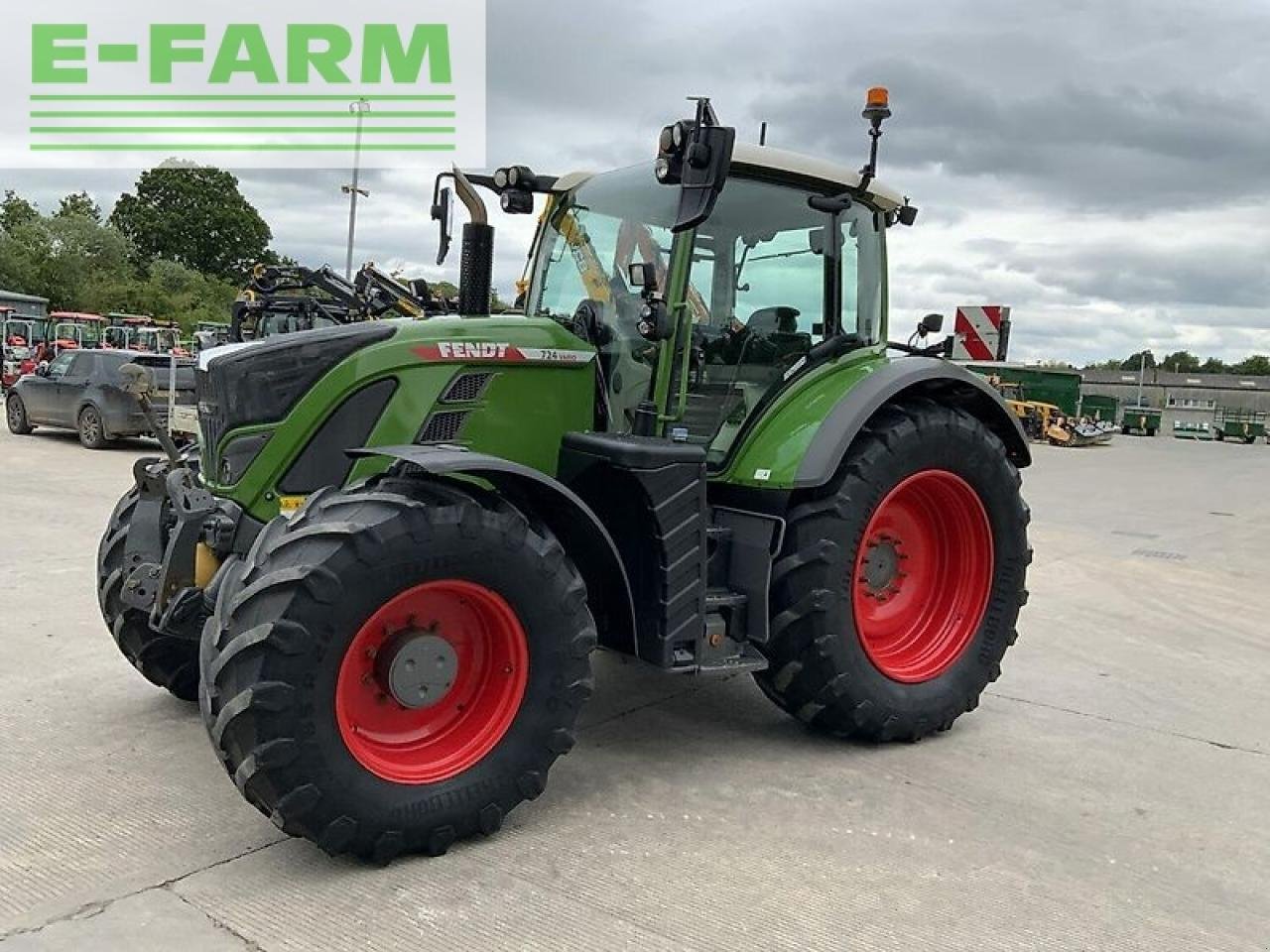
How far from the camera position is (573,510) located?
11.6 ft

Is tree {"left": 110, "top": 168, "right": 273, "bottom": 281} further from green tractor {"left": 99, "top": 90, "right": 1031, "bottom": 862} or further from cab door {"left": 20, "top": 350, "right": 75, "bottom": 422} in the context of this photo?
green tractor {"left": 99, "top": 90, "right": 1031, "bottom": 862}

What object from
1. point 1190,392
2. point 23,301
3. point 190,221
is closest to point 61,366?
point 23,301

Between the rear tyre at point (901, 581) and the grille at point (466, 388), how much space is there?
127 centimetres

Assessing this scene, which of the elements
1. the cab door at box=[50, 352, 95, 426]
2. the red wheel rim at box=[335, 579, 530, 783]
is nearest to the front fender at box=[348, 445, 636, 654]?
the red wheel rim at box=[335, 579, 530, 783]

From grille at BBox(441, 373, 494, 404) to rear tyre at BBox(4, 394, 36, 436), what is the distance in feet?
50.7

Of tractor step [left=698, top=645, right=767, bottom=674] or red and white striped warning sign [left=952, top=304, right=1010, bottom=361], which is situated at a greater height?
red and white striped warning sign [left=952, top=304, right=1010, bottom=361]

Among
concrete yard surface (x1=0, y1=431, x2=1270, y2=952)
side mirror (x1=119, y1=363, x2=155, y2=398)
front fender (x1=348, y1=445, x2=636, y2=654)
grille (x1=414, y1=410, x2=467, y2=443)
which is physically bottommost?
concrete yard surface (x1=0, y1=431, x2=1270, y2=952)

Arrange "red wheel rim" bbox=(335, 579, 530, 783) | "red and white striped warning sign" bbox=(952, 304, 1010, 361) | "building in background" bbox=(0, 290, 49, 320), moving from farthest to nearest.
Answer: "building in background" bbox=(0, 290, 49, 320) → "red and white striped warning sign" bbox=(952, 304, 1010, 361) → "red wheel rim" bbox=(335, 579, 530, 783)

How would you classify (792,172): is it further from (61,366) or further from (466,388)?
(61,366)

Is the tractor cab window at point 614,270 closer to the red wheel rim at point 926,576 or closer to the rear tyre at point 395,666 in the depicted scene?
the rear tyre at point 395,666

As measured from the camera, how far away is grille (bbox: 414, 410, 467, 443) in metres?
3.72

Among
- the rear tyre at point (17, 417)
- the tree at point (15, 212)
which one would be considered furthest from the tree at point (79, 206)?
the rear tyre at point (17, 417)

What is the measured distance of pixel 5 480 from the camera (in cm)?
1114

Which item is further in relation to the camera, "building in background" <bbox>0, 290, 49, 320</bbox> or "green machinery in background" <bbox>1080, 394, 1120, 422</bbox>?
"building in background" <bbox>0, 290, 49, 320</bbox>
